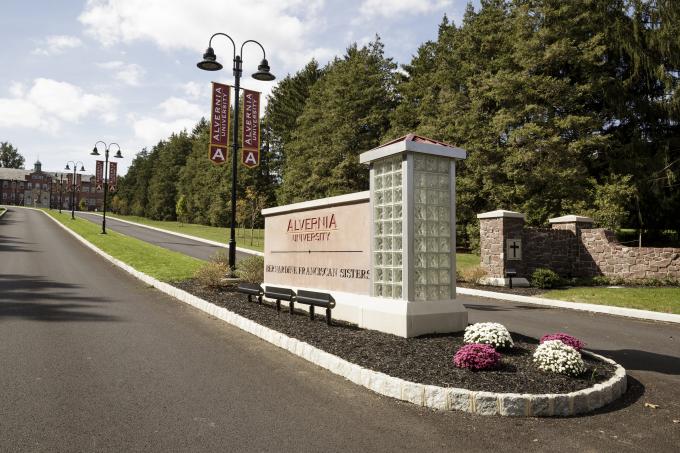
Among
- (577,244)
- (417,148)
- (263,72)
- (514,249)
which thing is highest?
(263,72)

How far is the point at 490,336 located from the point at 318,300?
139 inches

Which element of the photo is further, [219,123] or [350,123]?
[350,123]

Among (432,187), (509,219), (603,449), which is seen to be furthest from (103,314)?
(509,219)

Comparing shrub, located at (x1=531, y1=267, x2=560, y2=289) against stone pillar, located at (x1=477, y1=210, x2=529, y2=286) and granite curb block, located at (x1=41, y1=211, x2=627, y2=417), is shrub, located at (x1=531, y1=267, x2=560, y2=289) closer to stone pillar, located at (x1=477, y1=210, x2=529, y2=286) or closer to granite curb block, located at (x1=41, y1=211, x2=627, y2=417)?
stone pillar, located at (x1=477, y1=210, x2=529, y2=286)

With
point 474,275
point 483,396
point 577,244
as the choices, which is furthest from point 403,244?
point 577,244

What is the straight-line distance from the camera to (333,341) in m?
7.82

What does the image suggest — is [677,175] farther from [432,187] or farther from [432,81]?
[432,187]

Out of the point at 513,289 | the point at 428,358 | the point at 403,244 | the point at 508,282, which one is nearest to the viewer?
the point at 428,358

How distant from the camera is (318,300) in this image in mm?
9352

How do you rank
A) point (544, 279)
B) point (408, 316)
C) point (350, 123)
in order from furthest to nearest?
point (350, 123) → point (544, 279) → point (408, 316)

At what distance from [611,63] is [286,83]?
4116 cm

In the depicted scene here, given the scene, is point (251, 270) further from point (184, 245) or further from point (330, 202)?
point (184, 245)

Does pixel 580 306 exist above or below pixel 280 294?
below

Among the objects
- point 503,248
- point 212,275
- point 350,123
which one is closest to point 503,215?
point 503,248
